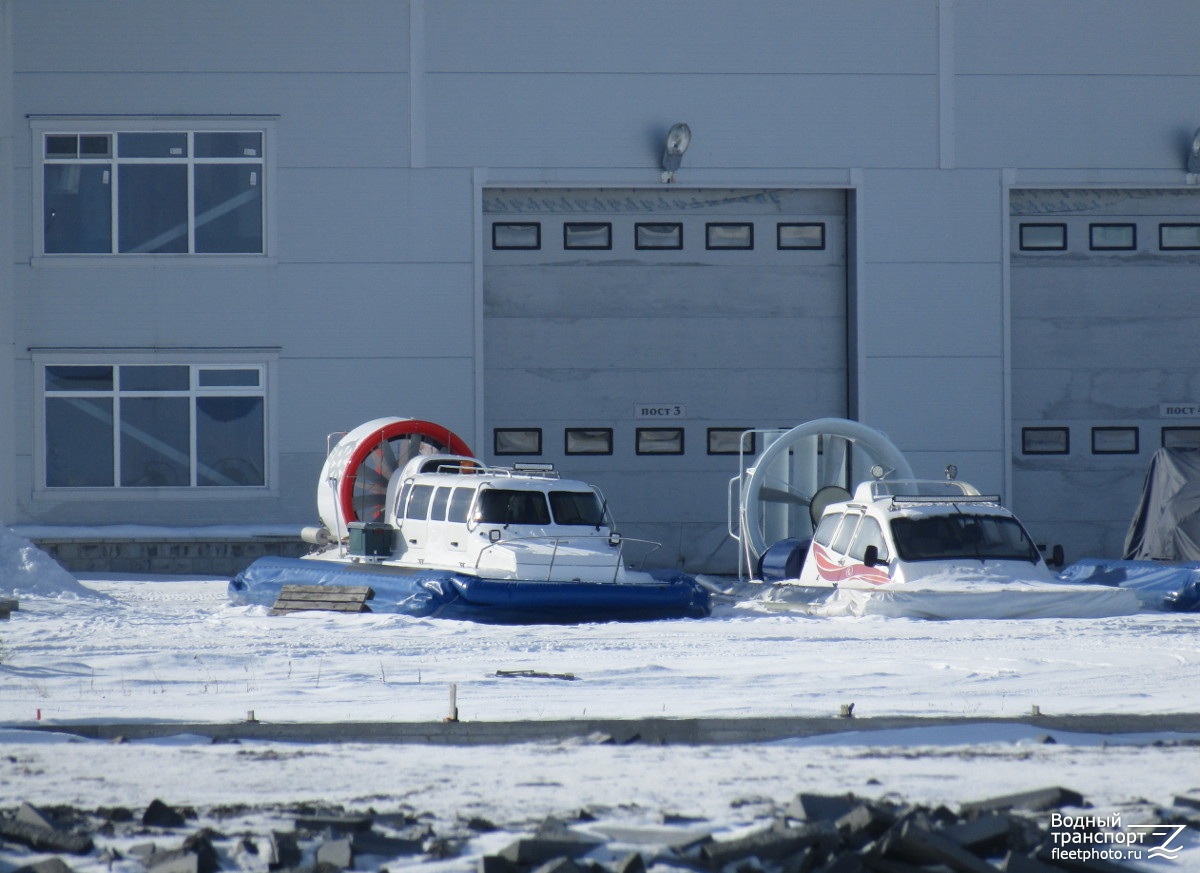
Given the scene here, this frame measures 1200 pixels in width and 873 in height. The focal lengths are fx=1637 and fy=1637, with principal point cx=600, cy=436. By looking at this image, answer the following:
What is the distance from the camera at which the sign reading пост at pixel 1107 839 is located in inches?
223

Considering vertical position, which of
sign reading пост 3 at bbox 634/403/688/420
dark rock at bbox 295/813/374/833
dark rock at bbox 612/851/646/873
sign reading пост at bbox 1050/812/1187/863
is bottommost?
sign reading пост at bbox 1050/812/1187/863

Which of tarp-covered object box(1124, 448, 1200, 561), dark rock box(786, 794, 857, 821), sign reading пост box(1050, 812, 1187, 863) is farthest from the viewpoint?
tarp-covered object box(1124, 448, 1200, 561)

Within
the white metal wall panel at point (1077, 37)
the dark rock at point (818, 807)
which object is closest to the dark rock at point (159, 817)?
the dark rock at point (818, 807)

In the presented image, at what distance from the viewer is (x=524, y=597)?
50.0 ft

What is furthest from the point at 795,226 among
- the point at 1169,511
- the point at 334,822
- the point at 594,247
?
the point at 334,822

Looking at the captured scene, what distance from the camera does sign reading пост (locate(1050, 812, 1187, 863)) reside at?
5656 millimetres

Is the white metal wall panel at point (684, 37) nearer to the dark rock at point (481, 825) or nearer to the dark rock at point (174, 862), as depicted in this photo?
the dark rock at point (481, 825)

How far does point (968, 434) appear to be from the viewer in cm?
2283

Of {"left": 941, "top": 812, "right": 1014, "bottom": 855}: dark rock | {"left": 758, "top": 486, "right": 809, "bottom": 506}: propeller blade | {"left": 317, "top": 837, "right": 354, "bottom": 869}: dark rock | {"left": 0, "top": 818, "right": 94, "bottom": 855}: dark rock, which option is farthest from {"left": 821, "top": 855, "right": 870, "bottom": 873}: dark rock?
{"left": 758, "top": 486, "right": 809, "bottom": 506}: propeller blade

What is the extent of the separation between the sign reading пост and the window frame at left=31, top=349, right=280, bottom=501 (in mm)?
17215

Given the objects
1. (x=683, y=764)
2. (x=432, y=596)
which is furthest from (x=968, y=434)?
(x=683, y=764)

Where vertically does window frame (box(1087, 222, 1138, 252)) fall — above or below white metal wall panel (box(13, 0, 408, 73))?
below

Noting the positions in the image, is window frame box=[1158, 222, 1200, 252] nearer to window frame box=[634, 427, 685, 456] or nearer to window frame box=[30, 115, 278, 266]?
window frame box=[634, 427, 685, 456]

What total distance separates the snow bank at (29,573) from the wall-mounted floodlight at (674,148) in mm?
9788
